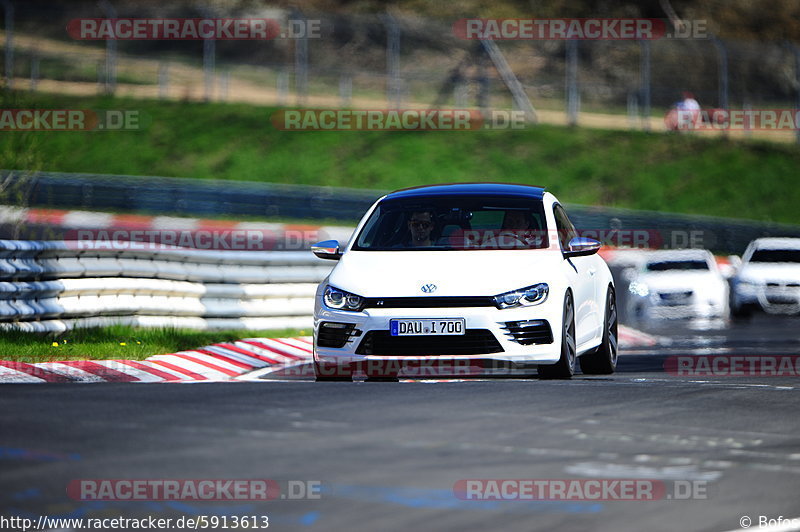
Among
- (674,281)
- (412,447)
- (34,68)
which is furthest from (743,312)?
(34,68)

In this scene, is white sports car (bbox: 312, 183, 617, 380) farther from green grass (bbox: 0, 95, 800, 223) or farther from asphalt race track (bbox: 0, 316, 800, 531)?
green grass (bbox: 0, 95, 800, 223)

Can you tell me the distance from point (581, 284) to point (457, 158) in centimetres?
3164

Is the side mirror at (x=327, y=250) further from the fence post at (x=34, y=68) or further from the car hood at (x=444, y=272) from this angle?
the fence post at (x=34, y=68)

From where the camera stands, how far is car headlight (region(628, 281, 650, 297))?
26.7 m

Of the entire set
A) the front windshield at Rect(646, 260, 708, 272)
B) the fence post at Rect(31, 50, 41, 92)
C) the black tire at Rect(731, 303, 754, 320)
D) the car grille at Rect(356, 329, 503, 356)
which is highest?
the fence post at Rect(31, 50, 41, 92)

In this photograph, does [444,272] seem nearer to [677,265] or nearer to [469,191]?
[469,191]

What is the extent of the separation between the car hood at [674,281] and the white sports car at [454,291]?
15.2 meters

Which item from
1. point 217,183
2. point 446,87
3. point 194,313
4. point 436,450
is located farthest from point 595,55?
point 436,450

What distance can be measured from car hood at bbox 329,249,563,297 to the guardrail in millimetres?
3686

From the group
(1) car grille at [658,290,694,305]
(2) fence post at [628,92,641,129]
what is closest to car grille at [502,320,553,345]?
(1) car grille at [658,290,694,305]

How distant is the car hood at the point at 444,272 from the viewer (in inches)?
429

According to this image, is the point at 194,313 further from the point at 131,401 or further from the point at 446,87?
the point at 446,87

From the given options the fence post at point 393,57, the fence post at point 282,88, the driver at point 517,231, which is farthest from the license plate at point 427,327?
the fence post at point 282,88

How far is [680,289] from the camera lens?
27.1m
